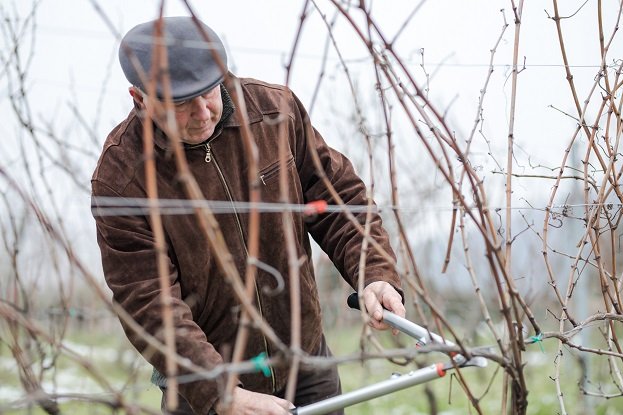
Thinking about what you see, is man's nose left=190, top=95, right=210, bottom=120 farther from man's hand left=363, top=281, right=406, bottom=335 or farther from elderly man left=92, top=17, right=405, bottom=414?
man's hand left=363, top=281, right=406, bottom=335

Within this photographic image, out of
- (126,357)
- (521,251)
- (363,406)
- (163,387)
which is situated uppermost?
(163,387)

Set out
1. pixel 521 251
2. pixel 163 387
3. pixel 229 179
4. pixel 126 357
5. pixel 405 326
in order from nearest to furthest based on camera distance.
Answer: pixel 405 326 < pixel 229 179 < pixel 163 387 < pixel 521 251 < pixel 126 357

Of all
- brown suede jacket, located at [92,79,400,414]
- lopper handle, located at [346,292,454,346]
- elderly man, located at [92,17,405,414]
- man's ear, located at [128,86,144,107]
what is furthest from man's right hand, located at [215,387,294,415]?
man's ear, located at [128,86,144,107]

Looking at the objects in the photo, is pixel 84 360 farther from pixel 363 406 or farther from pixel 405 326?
pixel 363 406

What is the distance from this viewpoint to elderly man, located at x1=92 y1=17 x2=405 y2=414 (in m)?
2.16

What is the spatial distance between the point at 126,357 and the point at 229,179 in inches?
335

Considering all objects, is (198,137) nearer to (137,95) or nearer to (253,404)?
(137,95)

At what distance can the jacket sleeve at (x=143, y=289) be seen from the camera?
2.20 metres

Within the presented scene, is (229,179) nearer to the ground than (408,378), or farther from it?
farther from it

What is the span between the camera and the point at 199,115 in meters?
2.24

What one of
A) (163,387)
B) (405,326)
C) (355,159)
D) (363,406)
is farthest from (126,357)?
(405,326)

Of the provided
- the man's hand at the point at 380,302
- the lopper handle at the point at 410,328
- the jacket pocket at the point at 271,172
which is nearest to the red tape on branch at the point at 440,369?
the lopper handle at the point at 410,328

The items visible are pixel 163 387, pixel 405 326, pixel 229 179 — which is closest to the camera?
pixel 405 326

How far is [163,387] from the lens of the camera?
2.68m
